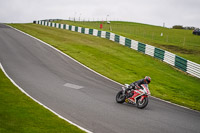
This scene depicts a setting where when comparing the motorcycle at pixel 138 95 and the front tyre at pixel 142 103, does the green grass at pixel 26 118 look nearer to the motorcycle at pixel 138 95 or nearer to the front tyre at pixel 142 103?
the motorcycle at pixel 138 95

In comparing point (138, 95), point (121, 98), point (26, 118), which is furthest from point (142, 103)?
point (26, 118)

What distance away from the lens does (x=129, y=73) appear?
71.7 feet

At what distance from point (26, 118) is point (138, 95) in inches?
220

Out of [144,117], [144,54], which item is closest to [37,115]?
[144,117]

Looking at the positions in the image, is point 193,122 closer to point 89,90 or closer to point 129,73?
point 89,90

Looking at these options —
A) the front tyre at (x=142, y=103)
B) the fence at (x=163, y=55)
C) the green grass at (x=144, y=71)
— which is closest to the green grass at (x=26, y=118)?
the front tyre at (x=142, y=103)

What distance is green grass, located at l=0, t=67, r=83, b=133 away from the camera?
8.81 metres

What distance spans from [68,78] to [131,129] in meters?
9.18

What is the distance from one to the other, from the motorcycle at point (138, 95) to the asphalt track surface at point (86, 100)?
27 centimetres

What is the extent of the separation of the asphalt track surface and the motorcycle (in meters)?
0.27

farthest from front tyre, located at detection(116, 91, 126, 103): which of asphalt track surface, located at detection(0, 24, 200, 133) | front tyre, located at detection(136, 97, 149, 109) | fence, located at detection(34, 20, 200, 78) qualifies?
fence, located at detection(34, 20, 200, 78)

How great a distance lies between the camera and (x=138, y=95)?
1317 cm

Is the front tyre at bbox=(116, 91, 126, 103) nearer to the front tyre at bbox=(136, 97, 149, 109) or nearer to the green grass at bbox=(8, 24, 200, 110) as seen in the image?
the front tyre at bbox=(136, 97, 149, 109)

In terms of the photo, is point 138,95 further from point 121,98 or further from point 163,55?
point 163,55
